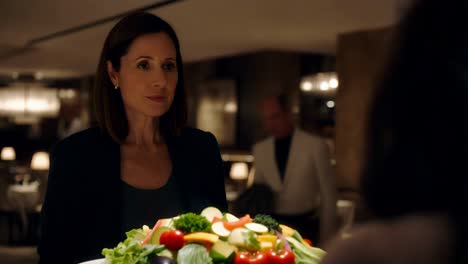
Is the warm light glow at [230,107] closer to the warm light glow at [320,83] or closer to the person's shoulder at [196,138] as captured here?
the warm light glow at [320,83]

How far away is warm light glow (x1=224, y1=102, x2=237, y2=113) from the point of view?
11.0 m

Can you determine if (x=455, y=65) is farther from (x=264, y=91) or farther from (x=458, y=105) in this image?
(x=264, y=91)

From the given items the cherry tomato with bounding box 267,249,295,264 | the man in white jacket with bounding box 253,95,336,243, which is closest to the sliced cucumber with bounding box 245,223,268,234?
the cherry tomato with bounding box 267,249,295,264

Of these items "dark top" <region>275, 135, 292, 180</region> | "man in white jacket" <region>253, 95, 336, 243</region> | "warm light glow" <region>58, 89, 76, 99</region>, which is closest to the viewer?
"man in white jacket" <region>253, 95, 336, 243</region>

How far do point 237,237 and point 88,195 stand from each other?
1.70 ft

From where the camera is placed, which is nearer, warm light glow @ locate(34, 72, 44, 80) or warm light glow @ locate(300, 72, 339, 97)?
warm light glow @ locate(300, 72, 339, 97)

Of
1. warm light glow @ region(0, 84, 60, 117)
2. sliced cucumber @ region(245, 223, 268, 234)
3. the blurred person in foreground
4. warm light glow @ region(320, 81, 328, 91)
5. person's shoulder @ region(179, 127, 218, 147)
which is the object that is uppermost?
the blurred person in foreground

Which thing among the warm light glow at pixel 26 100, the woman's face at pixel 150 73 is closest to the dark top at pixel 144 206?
the woman's face at pixel 150 73

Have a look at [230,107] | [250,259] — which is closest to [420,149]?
[250,259]

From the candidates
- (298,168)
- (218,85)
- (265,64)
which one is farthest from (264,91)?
(298,168)

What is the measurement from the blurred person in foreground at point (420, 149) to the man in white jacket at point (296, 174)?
349 cm

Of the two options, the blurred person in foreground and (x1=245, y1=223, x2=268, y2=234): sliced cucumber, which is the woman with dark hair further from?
the blurred person in foreground

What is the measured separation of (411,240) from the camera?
52 cm

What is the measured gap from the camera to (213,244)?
1.41 meters
